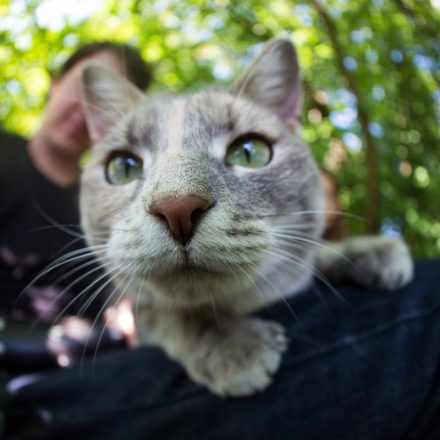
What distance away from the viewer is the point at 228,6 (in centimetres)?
202

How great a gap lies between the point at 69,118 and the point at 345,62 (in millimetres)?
1618

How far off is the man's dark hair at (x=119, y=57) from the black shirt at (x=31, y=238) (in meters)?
0.61

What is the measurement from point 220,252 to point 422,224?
6.81 feet

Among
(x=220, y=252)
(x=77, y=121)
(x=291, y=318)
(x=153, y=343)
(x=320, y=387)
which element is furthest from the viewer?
(x=77, y=121)

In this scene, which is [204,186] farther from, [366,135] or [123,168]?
[366,135]

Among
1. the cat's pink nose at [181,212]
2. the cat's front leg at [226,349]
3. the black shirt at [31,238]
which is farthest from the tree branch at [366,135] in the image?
the cat's pink nose at [181,212]

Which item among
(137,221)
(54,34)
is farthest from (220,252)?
(54,34)

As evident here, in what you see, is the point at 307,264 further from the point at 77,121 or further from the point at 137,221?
the point at 77,121

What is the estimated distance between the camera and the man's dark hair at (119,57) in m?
1.95

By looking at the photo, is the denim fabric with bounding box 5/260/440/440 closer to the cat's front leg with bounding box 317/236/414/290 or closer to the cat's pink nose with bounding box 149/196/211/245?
the cat's front leg with bounding box 317/236/414/290

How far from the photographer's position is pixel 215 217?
820mm

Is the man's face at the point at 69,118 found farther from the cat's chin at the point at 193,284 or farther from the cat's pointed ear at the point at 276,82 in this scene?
the cat's chin at the point at 193,284

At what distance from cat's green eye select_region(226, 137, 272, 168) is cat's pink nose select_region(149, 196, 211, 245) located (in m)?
0.33

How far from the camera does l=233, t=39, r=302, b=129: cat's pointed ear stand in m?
1.31
